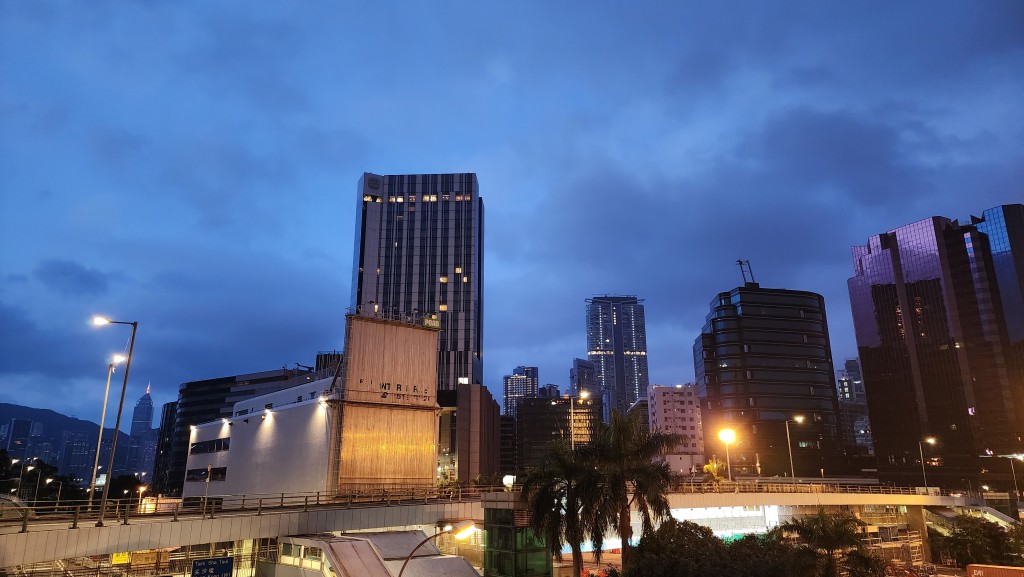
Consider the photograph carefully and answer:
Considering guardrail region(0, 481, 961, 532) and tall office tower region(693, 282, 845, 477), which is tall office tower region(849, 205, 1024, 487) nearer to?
tall office tower region(693, 282, 845, 477)

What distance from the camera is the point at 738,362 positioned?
158125 mm

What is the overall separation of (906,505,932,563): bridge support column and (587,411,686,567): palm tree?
4526 cm

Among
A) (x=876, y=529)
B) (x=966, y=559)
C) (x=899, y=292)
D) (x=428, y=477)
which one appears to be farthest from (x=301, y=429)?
(x=899, y=292)

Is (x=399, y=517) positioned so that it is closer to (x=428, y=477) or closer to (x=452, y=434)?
(x=428, y=477)

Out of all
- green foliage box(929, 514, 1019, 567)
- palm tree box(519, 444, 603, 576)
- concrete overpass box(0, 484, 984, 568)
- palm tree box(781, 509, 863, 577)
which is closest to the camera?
concrete overpass box(0, 484, 984, 568)

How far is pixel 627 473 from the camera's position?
31031 millimetres

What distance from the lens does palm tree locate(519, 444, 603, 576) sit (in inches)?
1175

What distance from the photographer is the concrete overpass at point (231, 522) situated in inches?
1030

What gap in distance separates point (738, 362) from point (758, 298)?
1849 centimetres

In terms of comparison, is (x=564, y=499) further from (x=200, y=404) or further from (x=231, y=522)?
(x=200, y=404)

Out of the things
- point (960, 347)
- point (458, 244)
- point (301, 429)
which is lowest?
point (301, 429)

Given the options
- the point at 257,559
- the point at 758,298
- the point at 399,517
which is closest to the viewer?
the point at 257,559

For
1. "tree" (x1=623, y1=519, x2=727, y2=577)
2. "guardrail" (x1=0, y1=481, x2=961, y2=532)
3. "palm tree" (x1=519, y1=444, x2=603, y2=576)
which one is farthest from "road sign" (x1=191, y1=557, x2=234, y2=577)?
"tree" (x1=623, y1=519, x2=727, y2=577)

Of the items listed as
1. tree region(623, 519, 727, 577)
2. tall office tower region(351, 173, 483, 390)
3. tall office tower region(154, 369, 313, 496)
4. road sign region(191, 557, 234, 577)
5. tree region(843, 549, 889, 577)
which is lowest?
tree region(843, 549, 889, 577)
